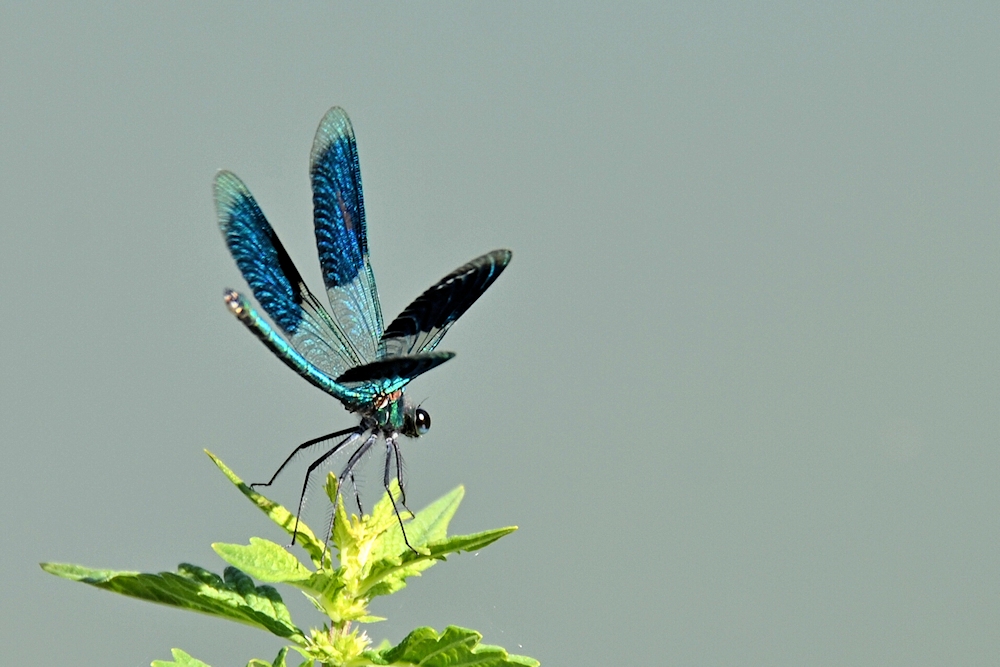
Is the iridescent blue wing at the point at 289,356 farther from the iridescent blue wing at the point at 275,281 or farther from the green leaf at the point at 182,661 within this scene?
the green leaf at the point at 182,661

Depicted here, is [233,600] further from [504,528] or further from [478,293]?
[478,293]

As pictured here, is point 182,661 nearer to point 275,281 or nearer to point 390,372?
point 390,372

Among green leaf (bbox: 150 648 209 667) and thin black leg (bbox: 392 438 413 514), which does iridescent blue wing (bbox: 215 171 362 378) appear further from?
green leaf (bbox: 150 648 209 667)

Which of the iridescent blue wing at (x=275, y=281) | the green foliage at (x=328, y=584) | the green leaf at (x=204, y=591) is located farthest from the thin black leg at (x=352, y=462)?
the iridescent blue wing at (x=275, y=281)

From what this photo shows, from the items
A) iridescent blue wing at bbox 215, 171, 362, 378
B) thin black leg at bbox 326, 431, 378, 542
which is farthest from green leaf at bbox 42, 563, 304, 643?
iridescent blue wing at bbox 215, 171, 362, 378

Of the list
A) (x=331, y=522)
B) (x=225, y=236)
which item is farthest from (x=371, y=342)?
(x=331, y=522)

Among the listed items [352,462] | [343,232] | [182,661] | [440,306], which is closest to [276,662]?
[182,661]
